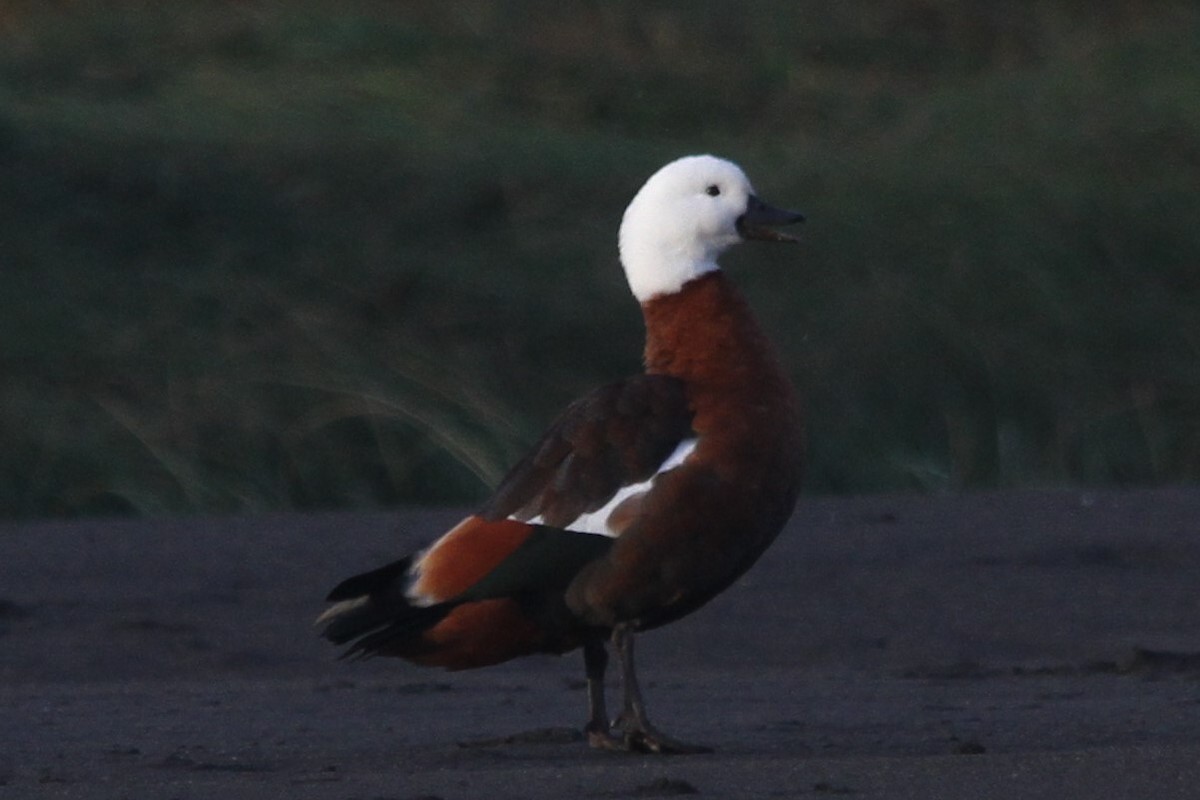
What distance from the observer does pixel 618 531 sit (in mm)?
5488

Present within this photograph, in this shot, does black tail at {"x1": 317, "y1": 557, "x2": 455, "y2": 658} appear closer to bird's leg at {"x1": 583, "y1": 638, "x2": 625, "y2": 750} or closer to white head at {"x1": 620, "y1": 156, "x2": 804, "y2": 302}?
bird's leg at {"x1": 583, "y1": 638, "x2": 625, "y2": 750}

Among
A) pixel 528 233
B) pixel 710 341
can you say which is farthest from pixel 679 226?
pixel 528 233

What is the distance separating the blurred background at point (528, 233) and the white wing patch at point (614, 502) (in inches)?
184

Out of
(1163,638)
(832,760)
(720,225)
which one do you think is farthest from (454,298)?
(832,760)

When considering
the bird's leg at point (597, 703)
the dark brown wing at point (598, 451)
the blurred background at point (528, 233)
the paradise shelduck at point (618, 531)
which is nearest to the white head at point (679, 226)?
the paradise shelduck at point (618, 531)

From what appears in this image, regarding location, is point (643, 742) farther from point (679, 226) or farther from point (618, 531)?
point (679, 226)

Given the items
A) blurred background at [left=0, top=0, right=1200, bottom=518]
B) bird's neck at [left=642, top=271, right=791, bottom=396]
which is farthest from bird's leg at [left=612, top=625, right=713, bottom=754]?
blurred background at [left=0, top=0, right=1200, bottom=518]

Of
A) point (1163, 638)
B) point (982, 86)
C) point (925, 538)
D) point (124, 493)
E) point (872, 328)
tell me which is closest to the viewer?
point (1163, 638)

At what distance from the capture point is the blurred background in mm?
10914

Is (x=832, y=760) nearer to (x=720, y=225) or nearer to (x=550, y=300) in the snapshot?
(x=720, y=225)

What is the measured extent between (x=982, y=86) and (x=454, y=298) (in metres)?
4.73

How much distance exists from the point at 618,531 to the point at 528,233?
8.43m

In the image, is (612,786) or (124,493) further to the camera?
(124,493)

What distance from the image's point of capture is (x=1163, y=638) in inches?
299
